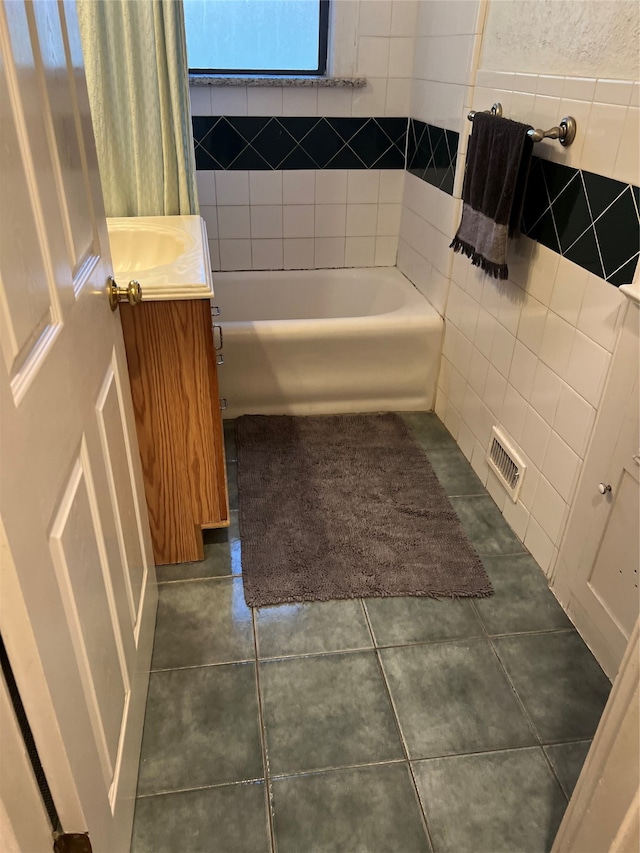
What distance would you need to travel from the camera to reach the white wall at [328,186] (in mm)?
2682

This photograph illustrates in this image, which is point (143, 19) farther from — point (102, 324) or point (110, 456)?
point (110, 456)

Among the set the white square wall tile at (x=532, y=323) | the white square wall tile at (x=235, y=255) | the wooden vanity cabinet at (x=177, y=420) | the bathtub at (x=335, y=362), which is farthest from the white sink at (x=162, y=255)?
the white square wall tile at (x=532, y=323)

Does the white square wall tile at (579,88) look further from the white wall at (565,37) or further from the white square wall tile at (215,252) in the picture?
the white square wall tile at (215,252)

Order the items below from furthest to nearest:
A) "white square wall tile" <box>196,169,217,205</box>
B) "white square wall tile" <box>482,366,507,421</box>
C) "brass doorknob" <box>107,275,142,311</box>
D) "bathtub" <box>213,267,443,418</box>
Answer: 1. "white square wall tile" <box>196,169,217,205</box>
2. "bathtub" <box>213,267,443,418</box>
3. "white square wall tile" <box>482,366,507,421</box>
4. "brass doorknob" <box>107,275,142,311</box>

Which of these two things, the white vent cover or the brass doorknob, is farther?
the white vent cover

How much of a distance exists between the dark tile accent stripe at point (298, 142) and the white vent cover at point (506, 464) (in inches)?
60.0

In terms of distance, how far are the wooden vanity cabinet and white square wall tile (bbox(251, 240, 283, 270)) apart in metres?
1.56

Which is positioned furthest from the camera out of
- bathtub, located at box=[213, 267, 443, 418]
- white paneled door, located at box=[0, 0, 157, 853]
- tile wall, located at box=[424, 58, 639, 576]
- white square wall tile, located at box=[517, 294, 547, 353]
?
bathtub, located at box=[213, 267, 443, 418]

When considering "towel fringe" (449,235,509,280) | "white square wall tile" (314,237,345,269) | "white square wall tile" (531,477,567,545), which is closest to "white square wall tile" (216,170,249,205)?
"white square wall tile" (314,237,345,269)

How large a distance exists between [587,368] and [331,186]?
1774 millimetres

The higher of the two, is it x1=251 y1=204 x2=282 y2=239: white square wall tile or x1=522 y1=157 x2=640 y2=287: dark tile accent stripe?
x1=522 y1=157 x2=640 y2=287: dark tile accent stripe

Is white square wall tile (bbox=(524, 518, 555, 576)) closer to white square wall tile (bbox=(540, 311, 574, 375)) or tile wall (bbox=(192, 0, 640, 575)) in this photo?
tile wall (bbox=(192, 0, 640, 575))

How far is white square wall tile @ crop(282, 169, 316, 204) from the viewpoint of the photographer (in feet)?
9.55

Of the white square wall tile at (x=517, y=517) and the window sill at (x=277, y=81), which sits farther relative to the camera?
the window sill at (x=277, y=81)
